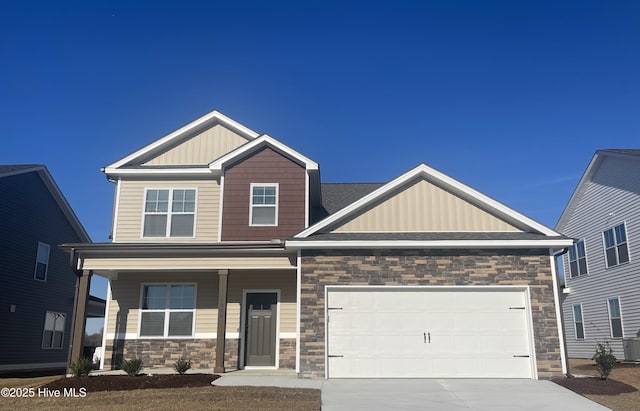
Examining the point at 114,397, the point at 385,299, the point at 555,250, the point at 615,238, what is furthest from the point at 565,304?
the point at 114,397

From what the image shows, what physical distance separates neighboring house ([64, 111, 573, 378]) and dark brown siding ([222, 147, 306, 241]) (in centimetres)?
3

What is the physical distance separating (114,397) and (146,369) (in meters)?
5.38

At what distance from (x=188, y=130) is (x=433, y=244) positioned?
9125mm

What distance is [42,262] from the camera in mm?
22500

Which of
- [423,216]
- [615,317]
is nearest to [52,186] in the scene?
[423,216]

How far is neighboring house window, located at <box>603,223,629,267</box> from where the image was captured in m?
20.7

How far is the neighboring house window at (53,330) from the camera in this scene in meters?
22.6

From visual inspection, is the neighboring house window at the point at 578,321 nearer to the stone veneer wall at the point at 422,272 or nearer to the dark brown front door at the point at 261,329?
the stone veneer wall at the point at 422,272

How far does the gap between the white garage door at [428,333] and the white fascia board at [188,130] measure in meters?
7.27

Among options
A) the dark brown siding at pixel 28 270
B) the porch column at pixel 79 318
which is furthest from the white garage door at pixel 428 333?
the dark brown siding at pixel 28 270

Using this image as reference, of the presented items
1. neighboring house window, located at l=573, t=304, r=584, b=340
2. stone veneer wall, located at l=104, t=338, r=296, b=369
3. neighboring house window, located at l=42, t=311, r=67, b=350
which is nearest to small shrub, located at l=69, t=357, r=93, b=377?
stone veneer wall, located at l=104, t=338, r=296, b=369

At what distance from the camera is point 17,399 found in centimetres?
1053

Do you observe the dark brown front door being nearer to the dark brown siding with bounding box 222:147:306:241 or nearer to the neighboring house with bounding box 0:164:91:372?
the dark brown siding with bounding box 222:147:306:241

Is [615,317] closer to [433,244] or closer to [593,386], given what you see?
[593,386]
